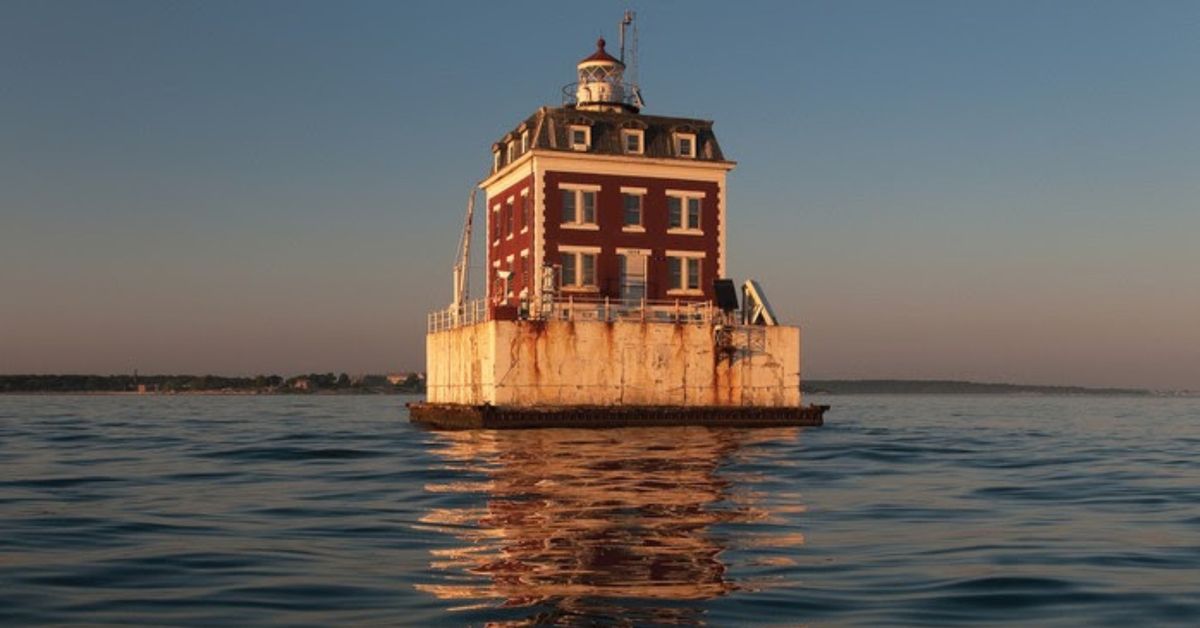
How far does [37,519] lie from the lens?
19.8 metres

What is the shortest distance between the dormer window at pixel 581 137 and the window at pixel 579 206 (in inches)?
70.8

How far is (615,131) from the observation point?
5441 centimetres

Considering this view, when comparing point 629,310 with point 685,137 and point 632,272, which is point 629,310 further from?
point 685,137

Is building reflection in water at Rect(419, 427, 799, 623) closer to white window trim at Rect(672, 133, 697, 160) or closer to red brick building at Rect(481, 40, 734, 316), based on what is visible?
red brick building at Rect(481, 40, 734, 316)

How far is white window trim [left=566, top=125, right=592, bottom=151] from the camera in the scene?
5344 centimetres

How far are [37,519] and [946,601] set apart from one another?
1403cm

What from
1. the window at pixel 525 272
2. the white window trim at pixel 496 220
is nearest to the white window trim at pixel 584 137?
the window at pixel 525 272

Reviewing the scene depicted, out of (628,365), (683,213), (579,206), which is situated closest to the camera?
(628,365)

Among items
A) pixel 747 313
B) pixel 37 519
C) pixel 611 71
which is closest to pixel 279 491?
pixel 37 519

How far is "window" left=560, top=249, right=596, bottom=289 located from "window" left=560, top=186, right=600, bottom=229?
116 centimetres

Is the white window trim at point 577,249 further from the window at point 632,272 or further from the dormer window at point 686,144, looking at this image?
the dormer window at point 686,144

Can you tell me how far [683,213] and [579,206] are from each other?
463 centimetres

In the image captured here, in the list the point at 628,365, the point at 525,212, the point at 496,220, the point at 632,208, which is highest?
the point at 496,220

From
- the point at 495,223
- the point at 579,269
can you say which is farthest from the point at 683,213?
the point at 495,223
